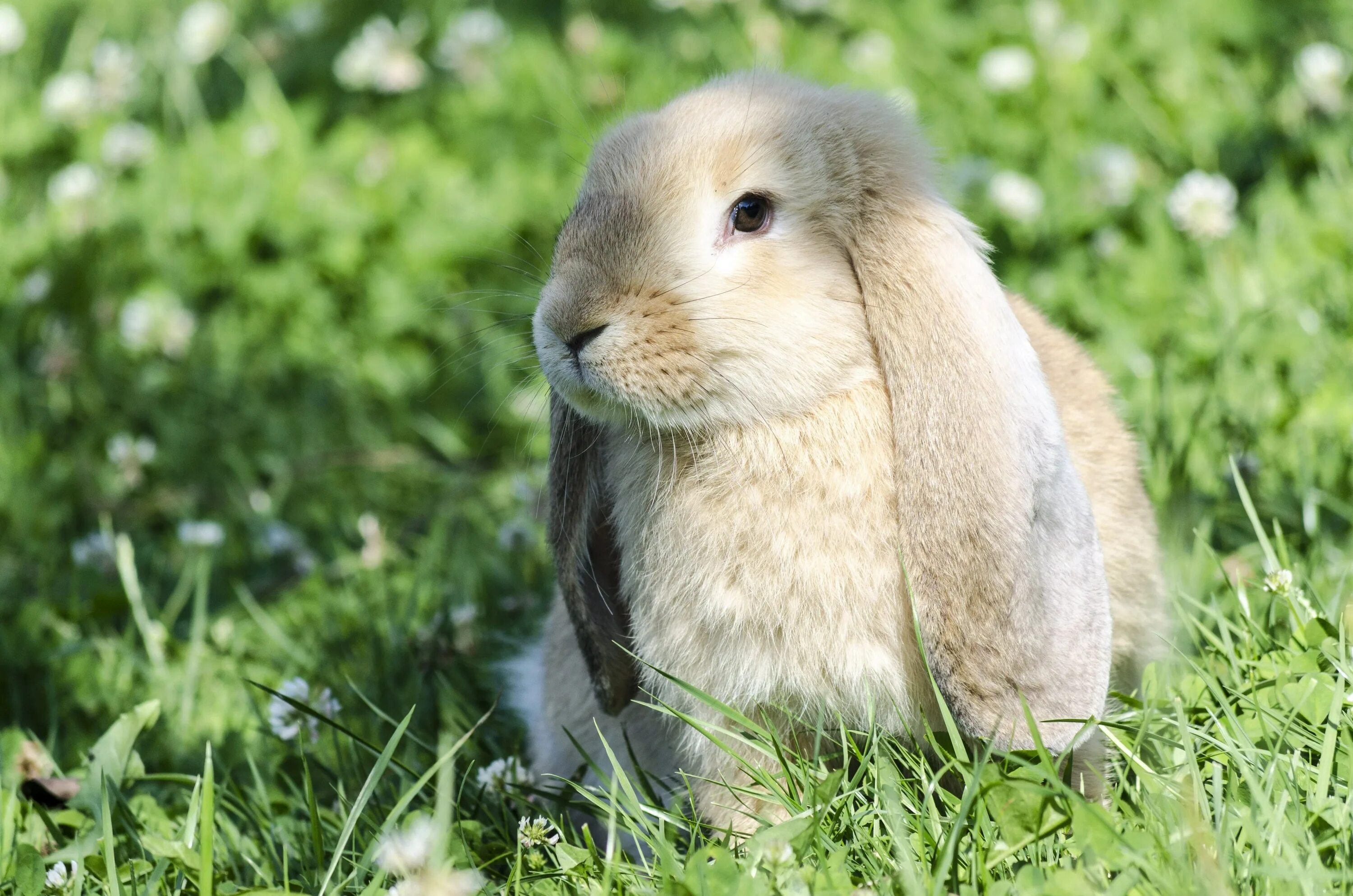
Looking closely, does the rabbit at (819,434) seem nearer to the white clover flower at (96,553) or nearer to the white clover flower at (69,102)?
the white clover flower at (96,553)

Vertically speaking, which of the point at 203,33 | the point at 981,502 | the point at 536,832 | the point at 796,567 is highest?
the point at 203,33

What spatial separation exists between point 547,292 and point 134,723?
128 cm

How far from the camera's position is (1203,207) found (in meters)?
4.00

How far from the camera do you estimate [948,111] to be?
4852 mm

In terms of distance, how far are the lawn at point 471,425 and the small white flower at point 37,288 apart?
17 millimetres

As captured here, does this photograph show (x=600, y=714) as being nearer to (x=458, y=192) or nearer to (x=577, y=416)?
(x=577, y=416)

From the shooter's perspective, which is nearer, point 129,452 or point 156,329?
point 129,452

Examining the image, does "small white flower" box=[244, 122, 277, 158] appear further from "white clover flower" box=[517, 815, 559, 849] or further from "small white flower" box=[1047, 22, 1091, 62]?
"white clover flower" box=[517, 815, 559, 849]

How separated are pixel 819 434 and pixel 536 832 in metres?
0.77

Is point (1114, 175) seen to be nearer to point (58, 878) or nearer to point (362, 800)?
point (362, 800)

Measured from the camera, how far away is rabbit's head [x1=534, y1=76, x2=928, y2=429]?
2119 millimetres

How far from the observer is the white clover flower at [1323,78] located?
4.27m

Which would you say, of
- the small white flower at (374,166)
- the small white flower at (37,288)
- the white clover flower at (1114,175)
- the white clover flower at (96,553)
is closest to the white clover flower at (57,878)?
the white clover flower at (96,553)

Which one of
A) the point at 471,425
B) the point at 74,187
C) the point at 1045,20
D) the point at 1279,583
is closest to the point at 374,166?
the point at 74,187
